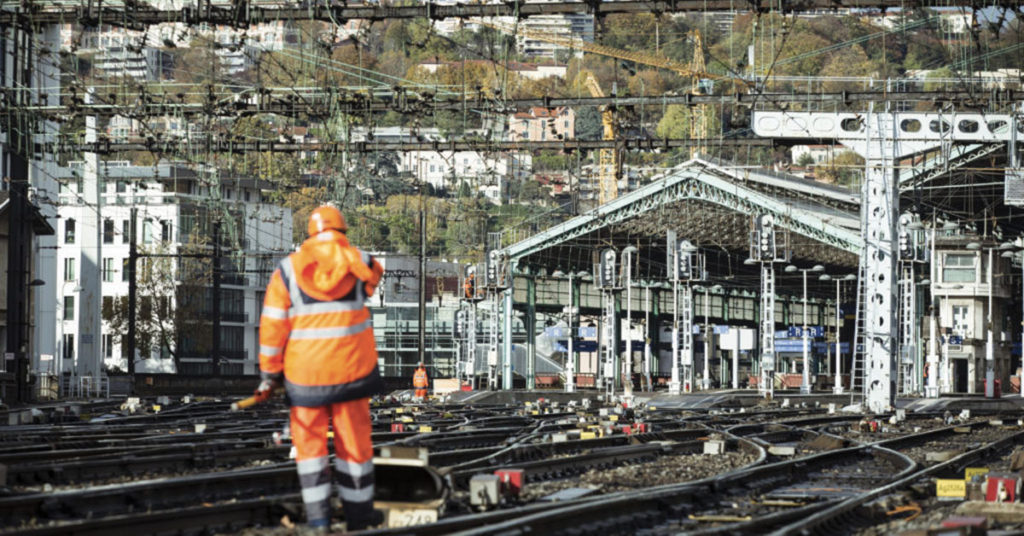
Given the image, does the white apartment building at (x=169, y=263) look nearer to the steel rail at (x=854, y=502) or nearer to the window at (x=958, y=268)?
the window at (x=958, y=268)

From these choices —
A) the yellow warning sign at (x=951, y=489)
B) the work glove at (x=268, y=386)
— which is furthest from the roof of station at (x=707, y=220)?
the work glove at (x=268, y=386)

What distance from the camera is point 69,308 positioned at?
311 feet

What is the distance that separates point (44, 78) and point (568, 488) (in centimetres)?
5227

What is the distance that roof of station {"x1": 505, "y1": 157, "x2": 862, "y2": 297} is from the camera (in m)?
64.2

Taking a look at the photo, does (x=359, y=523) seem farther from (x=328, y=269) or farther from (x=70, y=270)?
(x=70, y=270)

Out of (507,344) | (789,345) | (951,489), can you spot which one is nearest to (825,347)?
(789,345)

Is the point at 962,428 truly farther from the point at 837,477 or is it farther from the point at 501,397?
the point at 501,397

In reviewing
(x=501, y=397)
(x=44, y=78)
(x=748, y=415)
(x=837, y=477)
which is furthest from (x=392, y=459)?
(x=44, y=78)

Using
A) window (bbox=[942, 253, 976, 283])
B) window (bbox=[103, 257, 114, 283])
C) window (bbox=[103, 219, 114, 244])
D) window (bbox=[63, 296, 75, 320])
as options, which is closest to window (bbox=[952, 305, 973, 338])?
window (bbox=[942, 253, 976, 283])

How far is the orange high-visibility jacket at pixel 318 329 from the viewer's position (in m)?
9.06

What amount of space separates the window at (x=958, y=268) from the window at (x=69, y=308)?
51198 millimetres

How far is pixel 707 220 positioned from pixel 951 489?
61130 millimetres

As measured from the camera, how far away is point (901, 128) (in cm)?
3234

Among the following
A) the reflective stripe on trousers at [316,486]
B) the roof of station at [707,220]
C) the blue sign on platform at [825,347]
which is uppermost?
the roof of station at [707,220]
